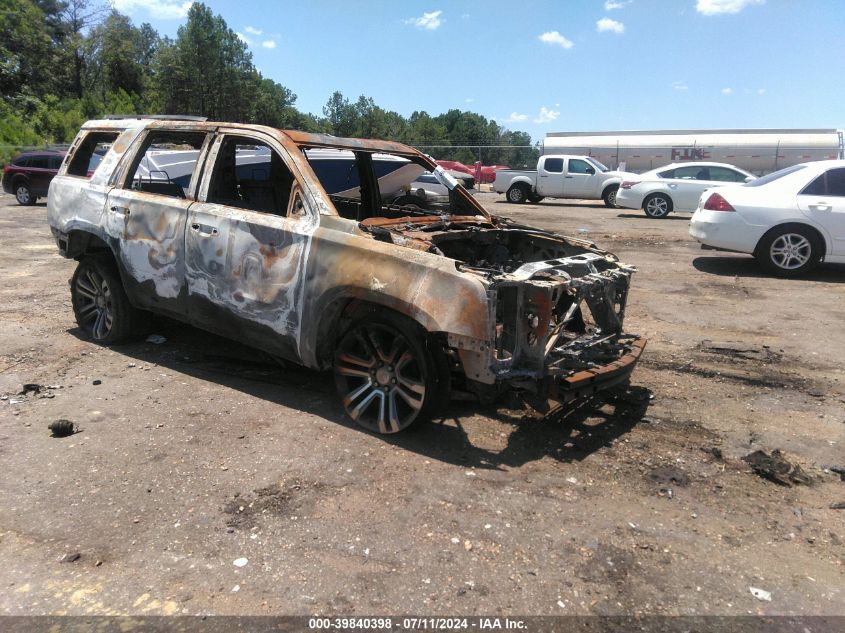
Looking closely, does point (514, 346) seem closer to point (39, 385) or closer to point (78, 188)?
point (39, 385)

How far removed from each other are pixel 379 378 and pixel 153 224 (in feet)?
7.82

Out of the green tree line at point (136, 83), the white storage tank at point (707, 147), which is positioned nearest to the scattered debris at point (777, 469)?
the white storage tank at point (707, 147)

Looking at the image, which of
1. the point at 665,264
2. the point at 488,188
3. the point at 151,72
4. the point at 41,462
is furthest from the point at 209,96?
the point at 41,462

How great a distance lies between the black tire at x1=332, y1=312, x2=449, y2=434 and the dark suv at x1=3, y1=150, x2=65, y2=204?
18.7 m

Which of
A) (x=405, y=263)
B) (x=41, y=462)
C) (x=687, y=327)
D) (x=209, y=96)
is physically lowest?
(x=41, y=462)

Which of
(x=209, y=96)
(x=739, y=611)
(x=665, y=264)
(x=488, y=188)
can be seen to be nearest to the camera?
(x=739, y=611)

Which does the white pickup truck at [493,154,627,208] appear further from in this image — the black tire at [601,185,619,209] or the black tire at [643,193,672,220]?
the black tire at [643,193,672,220]

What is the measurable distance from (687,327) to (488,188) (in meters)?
27.4

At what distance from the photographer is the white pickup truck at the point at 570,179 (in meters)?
20.7

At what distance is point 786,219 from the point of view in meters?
8.45

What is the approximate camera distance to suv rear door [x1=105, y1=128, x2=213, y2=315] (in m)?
4.78

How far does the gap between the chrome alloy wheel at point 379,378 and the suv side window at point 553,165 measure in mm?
18695

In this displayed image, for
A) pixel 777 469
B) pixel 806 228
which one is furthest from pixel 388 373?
pixel 806 228

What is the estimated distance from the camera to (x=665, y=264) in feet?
32.1
